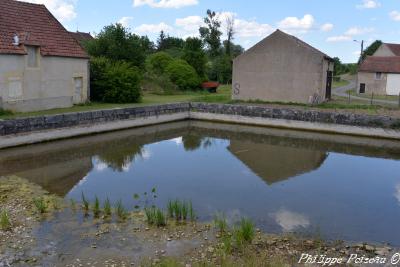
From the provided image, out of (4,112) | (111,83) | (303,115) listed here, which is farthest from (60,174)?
(303,115)

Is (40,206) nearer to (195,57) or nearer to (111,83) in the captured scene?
(111,83)

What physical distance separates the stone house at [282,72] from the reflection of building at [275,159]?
28.2ft

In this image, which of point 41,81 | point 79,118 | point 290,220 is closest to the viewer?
point 290,220

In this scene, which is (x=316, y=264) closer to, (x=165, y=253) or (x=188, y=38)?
(x=165, y=253)

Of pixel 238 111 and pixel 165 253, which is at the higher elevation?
pixel 238 111

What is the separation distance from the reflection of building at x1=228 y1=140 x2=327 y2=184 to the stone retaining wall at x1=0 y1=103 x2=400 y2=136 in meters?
4.07

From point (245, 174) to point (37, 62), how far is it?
39.6ft

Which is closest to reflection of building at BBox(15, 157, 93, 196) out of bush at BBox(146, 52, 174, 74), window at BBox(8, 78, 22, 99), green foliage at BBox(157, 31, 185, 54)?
window at BBox(8, 78, 22, 99)

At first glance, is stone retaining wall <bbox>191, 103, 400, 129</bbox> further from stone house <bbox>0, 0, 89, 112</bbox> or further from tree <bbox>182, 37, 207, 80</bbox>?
tree <bbox>182, 37, 207, 80</bbox>

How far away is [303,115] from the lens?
A: 67.7ft

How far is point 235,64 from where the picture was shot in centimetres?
2677

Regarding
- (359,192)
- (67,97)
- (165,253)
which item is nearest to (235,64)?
(67,97)

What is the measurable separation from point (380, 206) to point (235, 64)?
1809cm

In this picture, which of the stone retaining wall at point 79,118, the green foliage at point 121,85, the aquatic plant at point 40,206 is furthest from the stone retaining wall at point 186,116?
the aquatic plant at point 40,206
